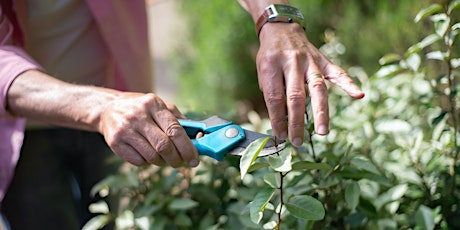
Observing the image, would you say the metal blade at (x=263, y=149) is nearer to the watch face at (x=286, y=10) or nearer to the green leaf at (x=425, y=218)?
the watch face at (x=286, y=10)

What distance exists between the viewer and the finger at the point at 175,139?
1.31 meters

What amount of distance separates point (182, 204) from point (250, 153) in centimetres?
53

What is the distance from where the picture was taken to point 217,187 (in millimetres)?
1885

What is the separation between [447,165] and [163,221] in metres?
0.71

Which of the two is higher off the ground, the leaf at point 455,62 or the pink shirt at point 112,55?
the leaf at point 455,62

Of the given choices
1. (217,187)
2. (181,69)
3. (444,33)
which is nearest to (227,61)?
(181,69)

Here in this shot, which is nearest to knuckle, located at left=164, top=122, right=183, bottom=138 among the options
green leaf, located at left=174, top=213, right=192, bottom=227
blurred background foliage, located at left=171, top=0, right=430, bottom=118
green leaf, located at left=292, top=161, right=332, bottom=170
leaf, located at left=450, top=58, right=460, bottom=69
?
green leaf, located at left=292, top=161, right=332, bottom=170

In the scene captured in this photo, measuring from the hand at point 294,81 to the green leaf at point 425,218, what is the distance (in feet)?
1.43

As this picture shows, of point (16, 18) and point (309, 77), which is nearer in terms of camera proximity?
point (309, 77)

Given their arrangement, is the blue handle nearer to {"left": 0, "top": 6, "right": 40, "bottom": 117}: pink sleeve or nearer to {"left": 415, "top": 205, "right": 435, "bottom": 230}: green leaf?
{"left": 0, "top": 6, "right": 40, "bottom": 117}: pink sleeve

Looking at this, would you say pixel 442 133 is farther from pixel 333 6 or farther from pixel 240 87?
pixel 240 87

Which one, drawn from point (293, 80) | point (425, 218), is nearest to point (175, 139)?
point (293, 80)

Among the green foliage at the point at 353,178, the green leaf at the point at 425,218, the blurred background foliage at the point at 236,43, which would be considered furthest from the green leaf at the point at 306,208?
the blurred background foliage at the point at 236,43

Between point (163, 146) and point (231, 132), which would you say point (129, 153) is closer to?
point (163, 146)
